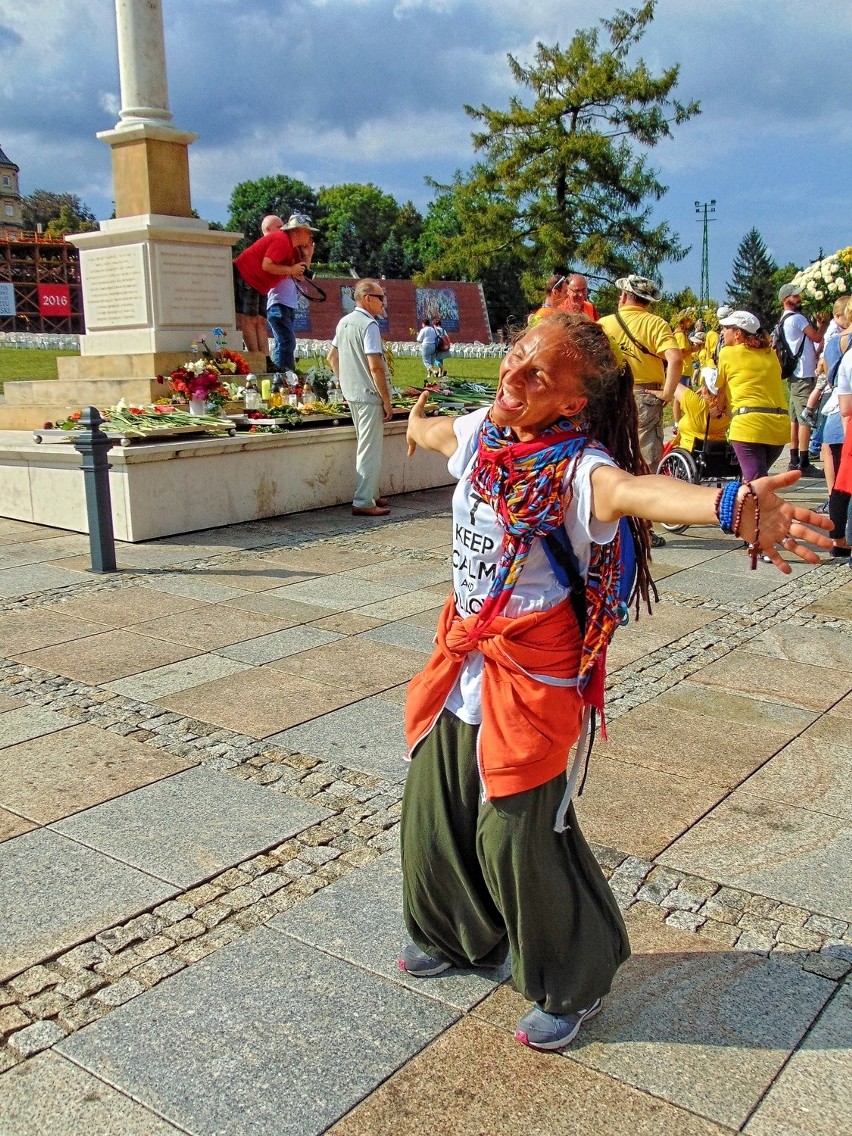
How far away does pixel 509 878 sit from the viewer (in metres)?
2.52

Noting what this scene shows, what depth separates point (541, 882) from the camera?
251cm

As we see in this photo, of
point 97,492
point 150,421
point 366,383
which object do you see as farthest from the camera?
point 366,383

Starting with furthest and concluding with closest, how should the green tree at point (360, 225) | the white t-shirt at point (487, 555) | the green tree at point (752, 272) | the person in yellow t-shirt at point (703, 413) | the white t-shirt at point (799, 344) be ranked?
1. the green tree at point (360, 225)
2. the green tree at point (752, 272)
3. the white t-shirt at point (799, 344)
4. the person in yellow t-shirt at point (703, 413)
5. the white t-shirt at point (487, 555)

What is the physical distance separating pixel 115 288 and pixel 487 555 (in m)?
10.2

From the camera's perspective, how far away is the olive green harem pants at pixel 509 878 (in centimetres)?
250

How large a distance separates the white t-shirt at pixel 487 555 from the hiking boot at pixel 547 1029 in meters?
0.73

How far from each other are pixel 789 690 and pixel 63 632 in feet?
12.8

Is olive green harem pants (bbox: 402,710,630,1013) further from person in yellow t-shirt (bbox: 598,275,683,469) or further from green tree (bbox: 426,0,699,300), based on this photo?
green tree (bbox: 426,0,699,300)

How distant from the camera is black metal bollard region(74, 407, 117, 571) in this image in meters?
7.46

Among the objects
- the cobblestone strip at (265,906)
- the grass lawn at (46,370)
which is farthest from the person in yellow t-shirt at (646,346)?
the grass lawn at (46,370)

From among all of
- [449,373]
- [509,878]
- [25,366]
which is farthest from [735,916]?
[25,366]

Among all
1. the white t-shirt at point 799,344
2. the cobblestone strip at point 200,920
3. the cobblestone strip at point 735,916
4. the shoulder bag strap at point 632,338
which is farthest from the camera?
the white t-shirt at point 799,344

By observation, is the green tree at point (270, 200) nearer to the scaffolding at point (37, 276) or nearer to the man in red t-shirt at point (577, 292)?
the scaffolding at point (37, 276)

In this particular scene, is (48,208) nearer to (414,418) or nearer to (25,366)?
(25,366)
